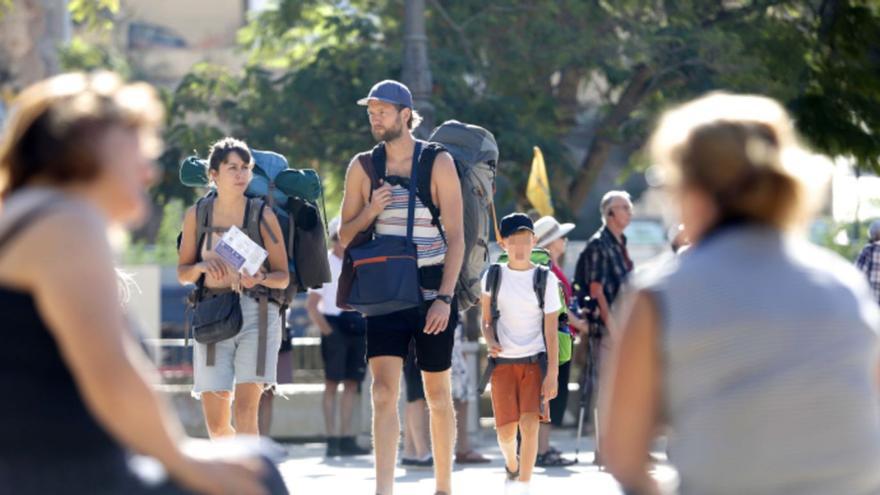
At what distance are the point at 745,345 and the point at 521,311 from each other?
279 inches

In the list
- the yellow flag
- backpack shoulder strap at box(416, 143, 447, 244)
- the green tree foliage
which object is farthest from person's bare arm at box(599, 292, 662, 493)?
the green tree foliage

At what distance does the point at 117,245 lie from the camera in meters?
3.90

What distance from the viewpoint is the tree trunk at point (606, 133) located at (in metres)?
24.6

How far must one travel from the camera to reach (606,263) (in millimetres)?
13492

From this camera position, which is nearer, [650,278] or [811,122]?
[650,278]

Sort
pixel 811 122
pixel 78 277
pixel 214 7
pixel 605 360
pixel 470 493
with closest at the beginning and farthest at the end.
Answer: pixel 78 277 → pixel 811 122 → pixel 470 493 → pixel 605 360 → pixel 214 7

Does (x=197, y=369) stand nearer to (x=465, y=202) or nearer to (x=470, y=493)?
(x=465, y=202)

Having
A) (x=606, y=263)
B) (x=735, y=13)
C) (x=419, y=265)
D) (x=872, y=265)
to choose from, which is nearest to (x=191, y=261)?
(x=419, y=265)

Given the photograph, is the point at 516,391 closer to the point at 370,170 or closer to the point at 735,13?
the point at 370,170

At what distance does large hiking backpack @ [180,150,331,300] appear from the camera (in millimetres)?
9711

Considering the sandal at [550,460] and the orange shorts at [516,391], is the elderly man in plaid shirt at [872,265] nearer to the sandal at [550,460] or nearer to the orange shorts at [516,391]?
the sandal at [550,460]

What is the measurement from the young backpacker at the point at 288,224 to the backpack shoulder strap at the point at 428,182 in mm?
753

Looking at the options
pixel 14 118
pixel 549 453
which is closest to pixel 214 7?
Result: pixel 549 453

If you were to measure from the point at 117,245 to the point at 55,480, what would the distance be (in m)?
0.51
